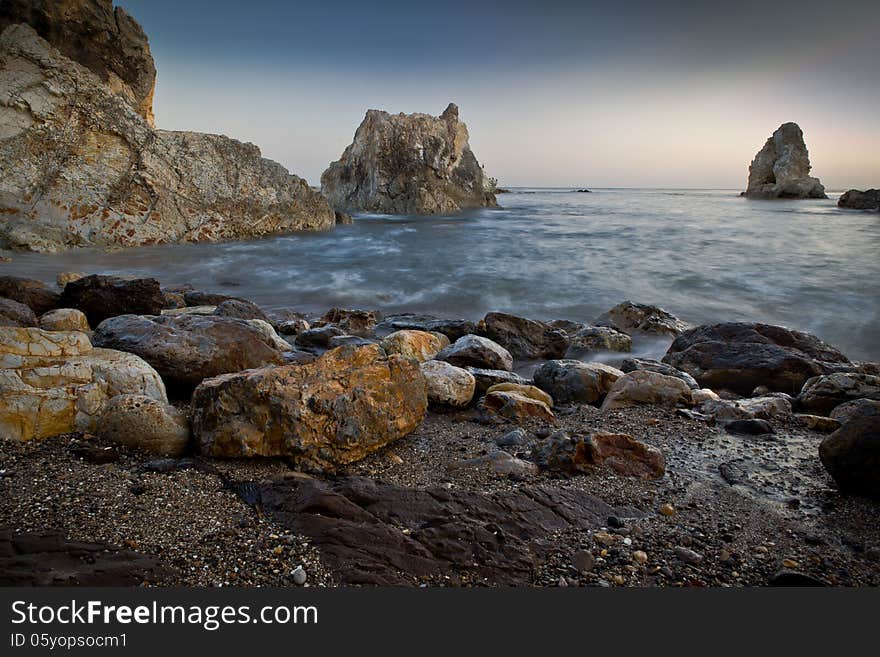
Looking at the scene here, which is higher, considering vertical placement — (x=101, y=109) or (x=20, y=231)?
(x=101, y=109)

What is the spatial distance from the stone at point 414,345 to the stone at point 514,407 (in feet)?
4.45

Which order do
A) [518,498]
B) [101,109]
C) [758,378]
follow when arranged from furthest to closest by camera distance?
[101,109] → [758,378] → [518,498]

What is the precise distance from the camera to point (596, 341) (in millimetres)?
6602

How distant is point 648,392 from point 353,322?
4.38 m

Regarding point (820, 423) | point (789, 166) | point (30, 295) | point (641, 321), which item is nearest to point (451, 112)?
point (641, 321)

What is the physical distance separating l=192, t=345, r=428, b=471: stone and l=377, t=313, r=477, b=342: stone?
11.8 feet

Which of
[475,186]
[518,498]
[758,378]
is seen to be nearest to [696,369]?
[758,378]

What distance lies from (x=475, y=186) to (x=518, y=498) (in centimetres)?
4007

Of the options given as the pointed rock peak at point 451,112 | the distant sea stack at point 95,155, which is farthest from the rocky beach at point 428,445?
the pointed rock peak at point 451,112

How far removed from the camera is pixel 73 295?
5.55 m

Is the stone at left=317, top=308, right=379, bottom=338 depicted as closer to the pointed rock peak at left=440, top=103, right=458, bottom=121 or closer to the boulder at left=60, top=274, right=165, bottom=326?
the boulder at left=60, top=274, right=165, bottom=326

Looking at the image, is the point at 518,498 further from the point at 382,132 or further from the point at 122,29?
the point at 382,132

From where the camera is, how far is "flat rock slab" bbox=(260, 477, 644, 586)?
180cm

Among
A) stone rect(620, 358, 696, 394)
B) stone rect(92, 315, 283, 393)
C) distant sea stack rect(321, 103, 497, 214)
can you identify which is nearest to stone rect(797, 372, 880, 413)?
stone rect(620, 358, 696, 394)
